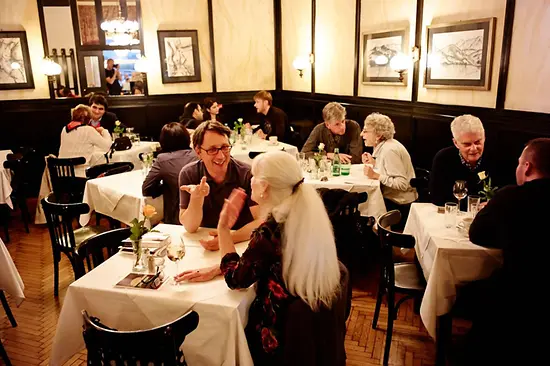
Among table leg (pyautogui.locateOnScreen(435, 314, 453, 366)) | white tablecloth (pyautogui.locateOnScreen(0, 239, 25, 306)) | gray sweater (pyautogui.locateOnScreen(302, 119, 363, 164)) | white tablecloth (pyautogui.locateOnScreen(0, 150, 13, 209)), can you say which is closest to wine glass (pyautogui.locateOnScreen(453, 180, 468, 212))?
table leg (pyautogui.locateOnScreen(435, 314, 453, 366))

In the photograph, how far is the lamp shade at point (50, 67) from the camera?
23.0 ft

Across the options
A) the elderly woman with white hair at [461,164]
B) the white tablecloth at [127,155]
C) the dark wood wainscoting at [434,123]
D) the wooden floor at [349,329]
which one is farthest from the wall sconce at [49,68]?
the elderly woman with white hair at [461,164]

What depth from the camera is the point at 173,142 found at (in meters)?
3.74

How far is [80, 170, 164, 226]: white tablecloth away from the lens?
382cm

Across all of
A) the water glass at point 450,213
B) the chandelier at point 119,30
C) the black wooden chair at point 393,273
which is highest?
the chandelier at point 119,30

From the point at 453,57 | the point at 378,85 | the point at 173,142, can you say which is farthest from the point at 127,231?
the point at 378,85

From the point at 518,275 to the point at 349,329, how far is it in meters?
1.44

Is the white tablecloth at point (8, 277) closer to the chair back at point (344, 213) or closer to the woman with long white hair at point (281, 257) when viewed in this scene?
the woman with long white hair at point (281, 257)

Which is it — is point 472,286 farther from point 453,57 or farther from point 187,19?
point 187,19

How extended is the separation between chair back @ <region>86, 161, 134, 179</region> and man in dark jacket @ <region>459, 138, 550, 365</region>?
11.4 ft

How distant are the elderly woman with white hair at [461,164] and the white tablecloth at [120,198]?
2.26 metres

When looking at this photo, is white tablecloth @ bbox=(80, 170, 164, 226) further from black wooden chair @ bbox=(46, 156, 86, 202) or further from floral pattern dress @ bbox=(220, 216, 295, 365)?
floral pattern dress @ bbox=(220, 216, 295, 365)

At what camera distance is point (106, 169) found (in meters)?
4.61

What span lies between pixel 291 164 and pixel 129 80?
7492mm
